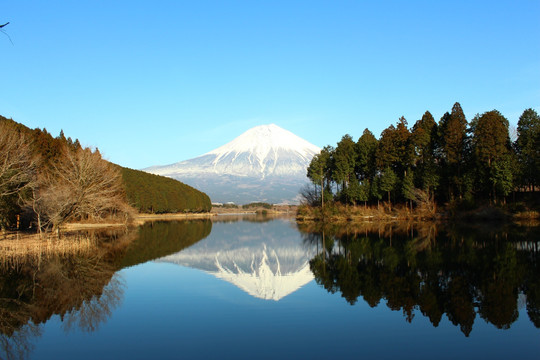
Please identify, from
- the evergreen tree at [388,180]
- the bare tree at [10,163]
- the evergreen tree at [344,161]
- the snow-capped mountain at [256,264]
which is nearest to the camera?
the snow-capped mountain at [256,264]

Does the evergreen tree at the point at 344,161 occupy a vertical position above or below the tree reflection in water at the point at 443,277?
above

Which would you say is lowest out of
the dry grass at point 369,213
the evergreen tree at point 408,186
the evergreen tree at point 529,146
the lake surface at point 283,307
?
the lake surface at point 283,307

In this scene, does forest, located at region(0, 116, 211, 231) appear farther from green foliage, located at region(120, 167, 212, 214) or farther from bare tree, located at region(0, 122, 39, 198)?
green foliage, located at region(120, 167, 212, 214)

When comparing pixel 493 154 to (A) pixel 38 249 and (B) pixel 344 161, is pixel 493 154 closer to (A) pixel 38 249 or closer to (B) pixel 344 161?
(B) pixel 344 161

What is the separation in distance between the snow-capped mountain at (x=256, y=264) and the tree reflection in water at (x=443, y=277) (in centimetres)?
80

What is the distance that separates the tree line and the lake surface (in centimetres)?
1924

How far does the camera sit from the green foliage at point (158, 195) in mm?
67875

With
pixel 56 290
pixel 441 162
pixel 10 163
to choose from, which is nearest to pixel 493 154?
pixel 441 162

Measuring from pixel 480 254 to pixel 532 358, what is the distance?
1043 cm

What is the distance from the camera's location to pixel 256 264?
Answer: 56.5ft

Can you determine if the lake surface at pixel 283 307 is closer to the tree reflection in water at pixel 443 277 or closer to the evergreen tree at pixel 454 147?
the tree reflection in water at pixel 443 277

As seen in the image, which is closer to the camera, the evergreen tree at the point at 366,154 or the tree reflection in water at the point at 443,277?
the tree reflection in water at the point at 443,277

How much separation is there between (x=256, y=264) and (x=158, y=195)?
195ft

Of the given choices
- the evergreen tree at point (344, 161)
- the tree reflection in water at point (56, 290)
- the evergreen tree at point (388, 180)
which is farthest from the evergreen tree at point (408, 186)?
the tree reflection in water at point (56, 290)
